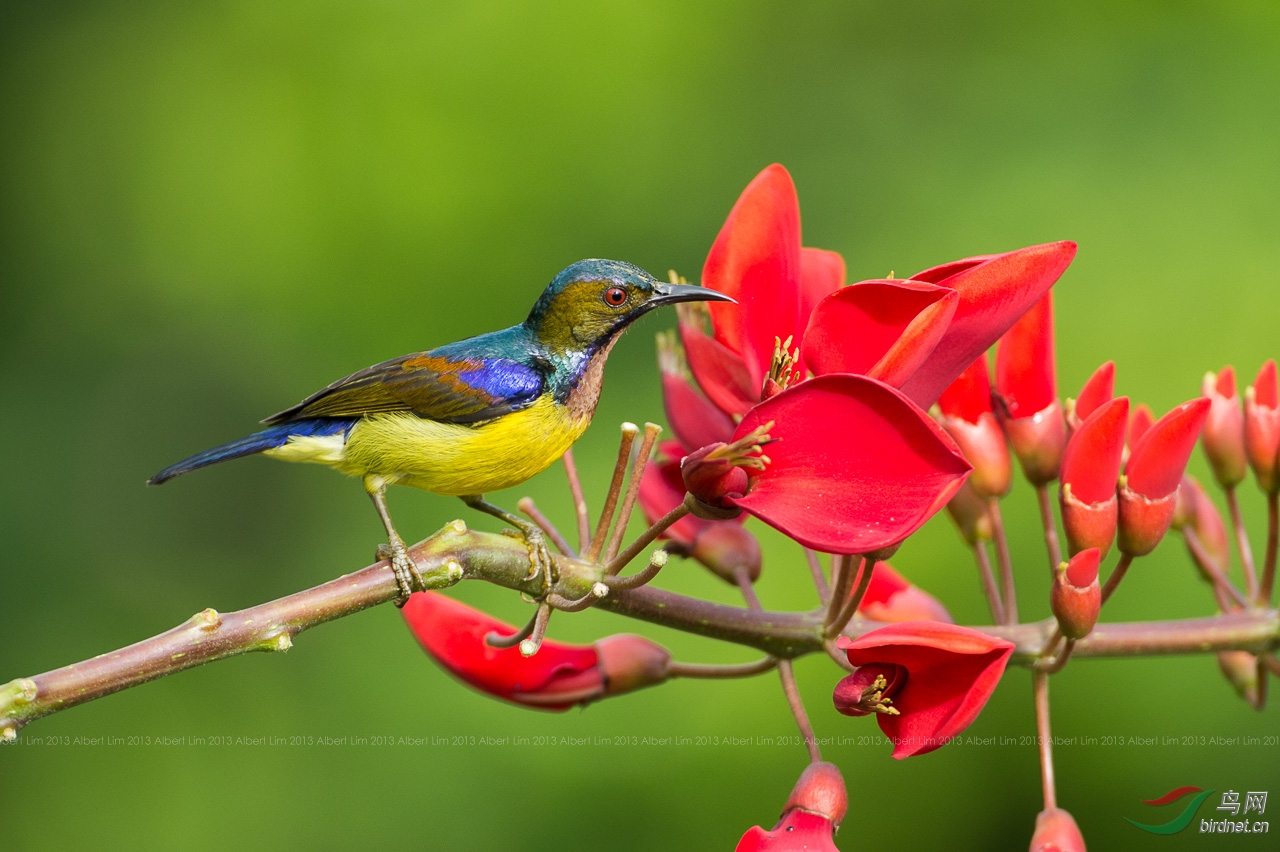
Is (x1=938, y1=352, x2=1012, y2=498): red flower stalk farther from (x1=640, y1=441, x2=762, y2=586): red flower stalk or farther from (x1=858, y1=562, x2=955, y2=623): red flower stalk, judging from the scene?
(x1=640, y1=441, x2=762, y2=586): red flower stalk

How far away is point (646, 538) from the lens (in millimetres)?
983

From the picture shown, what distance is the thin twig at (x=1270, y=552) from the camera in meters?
1.26

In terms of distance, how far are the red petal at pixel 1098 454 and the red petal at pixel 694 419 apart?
0.37m

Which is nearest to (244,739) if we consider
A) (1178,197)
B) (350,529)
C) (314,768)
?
(314,768)

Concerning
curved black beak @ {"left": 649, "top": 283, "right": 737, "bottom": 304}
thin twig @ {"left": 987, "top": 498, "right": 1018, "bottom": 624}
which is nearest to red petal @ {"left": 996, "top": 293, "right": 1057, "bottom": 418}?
thin twig @ {"left": 987, "top": 498, "right": 1018, "bottom": 624}

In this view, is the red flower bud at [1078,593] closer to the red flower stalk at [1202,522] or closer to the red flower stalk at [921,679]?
the red flower stalk at [921,679]

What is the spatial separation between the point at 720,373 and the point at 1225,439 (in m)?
0.62

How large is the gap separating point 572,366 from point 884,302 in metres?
0.67

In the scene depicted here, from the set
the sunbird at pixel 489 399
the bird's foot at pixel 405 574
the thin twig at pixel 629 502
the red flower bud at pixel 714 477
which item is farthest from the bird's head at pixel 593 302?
the bird's foot at pixel 405 574

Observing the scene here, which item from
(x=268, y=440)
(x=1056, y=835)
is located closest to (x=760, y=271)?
(x=1056, y=835)

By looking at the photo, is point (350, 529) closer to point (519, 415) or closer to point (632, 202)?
point (632, 202)

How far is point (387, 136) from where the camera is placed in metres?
3.53

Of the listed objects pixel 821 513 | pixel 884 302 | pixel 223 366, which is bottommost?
pixel 223 366

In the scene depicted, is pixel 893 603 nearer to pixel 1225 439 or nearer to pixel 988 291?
pixel 1225 439
